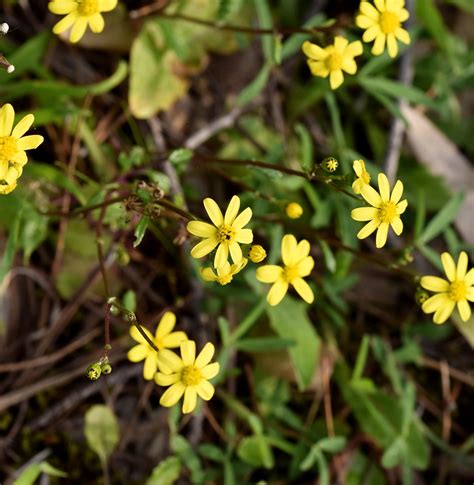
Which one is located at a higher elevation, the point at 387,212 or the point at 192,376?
the point at 387,212

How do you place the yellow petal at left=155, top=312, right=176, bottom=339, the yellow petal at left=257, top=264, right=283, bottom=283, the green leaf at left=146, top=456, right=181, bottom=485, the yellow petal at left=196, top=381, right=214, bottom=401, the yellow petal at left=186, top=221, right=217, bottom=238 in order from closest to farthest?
the yellow petal at left=186, top=221, right=217, bottom=238, the yellow petal at left=196, top=381, right=214, bottom=401, the yellow petal at left=257, top=264, right=283, bottom=283, the yellow petal at left=155, top=312, right=176, bottom=339, the green leaf at left=146, top=456, right=181, bottom=485

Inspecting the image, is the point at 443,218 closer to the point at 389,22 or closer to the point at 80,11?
the point at 389,22

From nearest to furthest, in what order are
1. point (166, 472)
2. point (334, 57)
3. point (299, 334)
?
point (334, 57), point (166, 472), point (299, 334)

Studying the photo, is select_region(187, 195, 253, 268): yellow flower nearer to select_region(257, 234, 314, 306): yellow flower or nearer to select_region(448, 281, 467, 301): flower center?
select_region(257, 234, 314, 306): yellow flower

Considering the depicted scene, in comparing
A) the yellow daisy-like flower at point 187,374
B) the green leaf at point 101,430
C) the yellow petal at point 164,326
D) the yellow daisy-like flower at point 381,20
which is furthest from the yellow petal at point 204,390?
the yellow daisy-like flower at point 381,20

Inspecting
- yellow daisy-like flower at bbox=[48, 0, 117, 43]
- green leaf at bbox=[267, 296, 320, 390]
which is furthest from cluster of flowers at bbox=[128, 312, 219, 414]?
yellow daisy-like flower at bbox=[48, 0, 117, 43]

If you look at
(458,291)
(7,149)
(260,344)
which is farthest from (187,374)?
(458,291)
